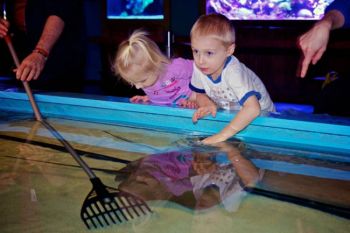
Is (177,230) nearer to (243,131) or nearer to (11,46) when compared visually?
(243,131)

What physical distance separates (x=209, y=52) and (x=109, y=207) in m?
0.87

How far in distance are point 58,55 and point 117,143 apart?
821mm

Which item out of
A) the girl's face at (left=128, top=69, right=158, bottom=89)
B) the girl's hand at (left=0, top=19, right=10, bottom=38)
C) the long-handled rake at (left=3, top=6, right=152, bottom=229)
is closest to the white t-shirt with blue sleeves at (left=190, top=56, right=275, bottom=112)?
the girl's face at (left=128, top=69, right=158, bottom=89)

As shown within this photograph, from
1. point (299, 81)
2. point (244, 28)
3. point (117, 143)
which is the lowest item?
point (299, 81)

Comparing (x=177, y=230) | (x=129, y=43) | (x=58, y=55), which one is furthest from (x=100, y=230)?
(x=58, y=55)

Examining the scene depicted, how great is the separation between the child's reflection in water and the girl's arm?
43 mm

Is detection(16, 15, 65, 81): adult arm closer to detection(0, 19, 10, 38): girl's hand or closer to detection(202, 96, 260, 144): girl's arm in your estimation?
detection(0, 19, 10, 38): girl's hand

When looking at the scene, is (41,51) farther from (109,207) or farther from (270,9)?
(270,9)

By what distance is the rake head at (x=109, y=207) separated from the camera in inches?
41.2

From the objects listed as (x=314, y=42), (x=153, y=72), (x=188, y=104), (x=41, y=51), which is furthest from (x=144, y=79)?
(x=314, y=42)

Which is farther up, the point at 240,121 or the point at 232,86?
the point at 232,86

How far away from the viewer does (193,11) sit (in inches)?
198

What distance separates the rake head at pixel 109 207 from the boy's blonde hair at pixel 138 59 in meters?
0.92

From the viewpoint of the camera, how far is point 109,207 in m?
1.11
